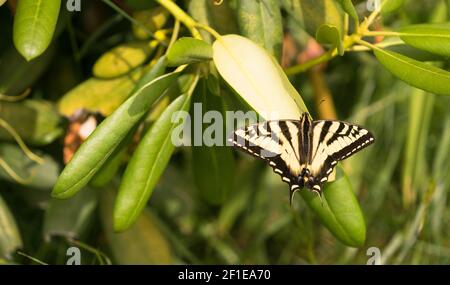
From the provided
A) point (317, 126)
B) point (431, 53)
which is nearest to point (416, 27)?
point (431, 53)

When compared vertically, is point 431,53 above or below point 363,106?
above

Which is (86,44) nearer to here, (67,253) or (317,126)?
(67,253)

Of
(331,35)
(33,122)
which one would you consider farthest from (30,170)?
(331,35)

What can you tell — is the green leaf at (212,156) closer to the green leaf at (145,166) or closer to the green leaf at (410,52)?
the green leaf at (145,166)

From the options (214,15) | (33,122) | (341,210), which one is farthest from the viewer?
(33,122)

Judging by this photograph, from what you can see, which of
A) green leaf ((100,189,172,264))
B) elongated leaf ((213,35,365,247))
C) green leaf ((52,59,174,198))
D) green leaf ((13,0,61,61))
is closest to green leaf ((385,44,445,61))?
elongated leaf ((213,35,365,247))

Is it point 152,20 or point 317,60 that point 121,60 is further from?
point 317,60
